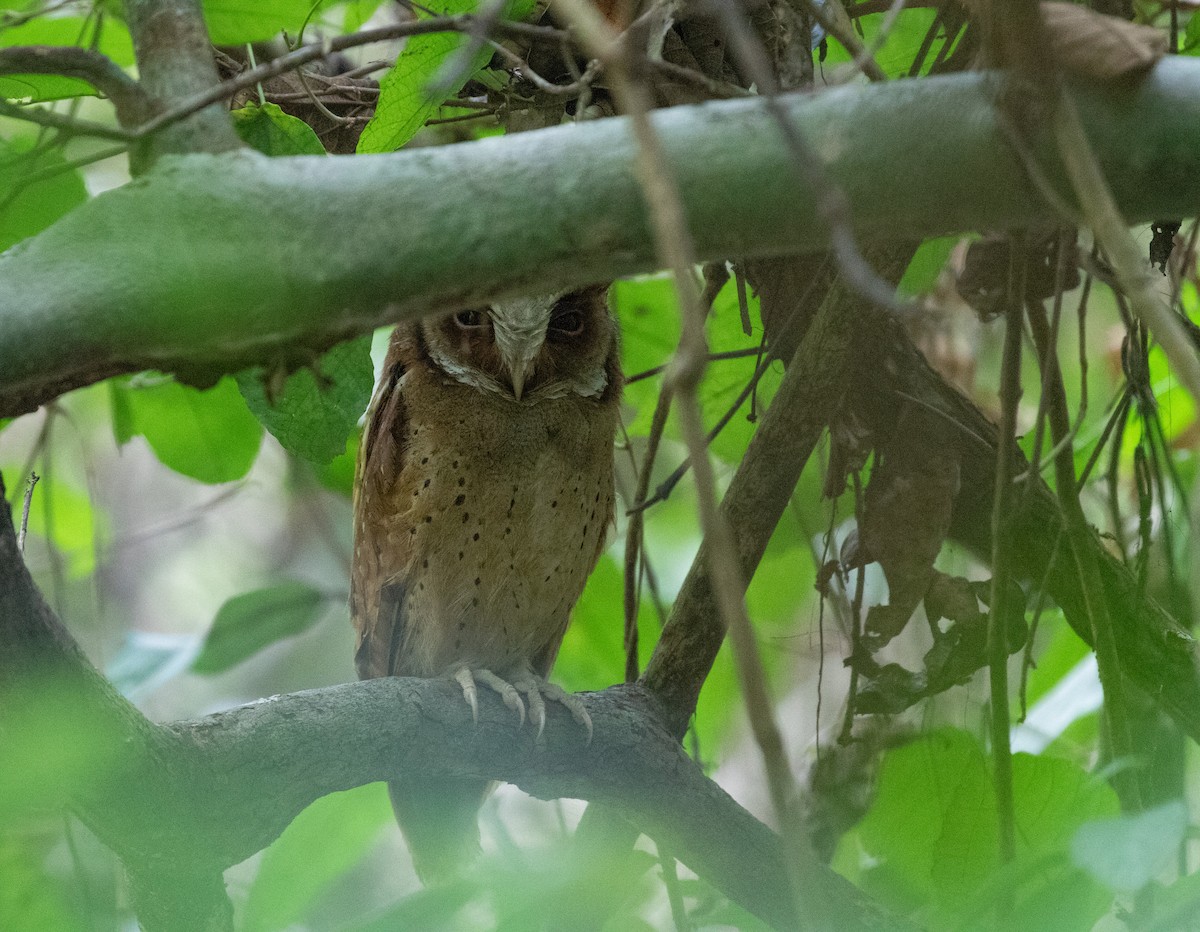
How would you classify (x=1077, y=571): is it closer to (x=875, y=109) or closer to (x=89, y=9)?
(x=875, y=109)

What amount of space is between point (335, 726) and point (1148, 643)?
1157 millimetres

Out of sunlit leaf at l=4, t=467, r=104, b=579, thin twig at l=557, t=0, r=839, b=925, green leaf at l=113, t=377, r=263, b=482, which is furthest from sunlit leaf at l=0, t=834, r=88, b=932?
sunlit leaf at l=4, t=467, r=104, b=579

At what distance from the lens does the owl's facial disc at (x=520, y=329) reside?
215cm

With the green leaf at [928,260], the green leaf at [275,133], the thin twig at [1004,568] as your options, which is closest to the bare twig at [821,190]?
the thin twig at [1004,568]

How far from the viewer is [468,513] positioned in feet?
7.54

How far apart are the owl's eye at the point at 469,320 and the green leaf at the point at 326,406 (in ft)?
1.69

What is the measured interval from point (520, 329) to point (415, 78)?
29.0 inches

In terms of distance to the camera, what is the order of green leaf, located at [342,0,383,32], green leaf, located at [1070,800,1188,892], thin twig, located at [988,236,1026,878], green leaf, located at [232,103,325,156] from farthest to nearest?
1. green leaf, located at [342,0,383,32]
2. green leaf, located at [232,103,325,156]
3. thin twig, located at [988,236,1026,878]
4. green leaf, located at [1070,800,1188,892]

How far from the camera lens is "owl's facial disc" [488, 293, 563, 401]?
7.06 feet

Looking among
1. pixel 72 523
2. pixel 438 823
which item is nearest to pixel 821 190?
pixel 438 823

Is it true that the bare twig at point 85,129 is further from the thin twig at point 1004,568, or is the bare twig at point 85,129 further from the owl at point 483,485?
the owl at point 483,485

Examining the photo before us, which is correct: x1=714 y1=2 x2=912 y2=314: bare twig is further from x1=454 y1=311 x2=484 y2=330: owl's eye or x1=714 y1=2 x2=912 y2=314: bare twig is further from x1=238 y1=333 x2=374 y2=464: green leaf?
x1=454 y1=311 x2=484 y2=330: owl's eye

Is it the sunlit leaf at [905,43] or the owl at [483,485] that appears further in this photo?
the owl at [483,485]

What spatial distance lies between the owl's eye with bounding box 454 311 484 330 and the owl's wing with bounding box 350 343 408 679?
7.0 inches
